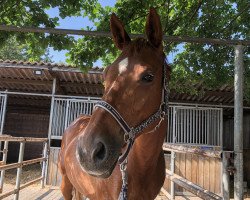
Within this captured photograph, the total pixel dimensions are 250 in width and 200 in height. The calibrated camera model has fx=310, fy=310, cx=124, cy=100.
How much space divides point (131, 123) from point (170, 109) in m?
8.46

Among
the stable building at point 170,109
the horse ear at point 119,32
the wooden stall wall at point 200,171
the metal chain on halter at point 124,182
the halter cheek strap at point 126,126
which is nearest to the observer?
the halter cheek strap at point 126,126

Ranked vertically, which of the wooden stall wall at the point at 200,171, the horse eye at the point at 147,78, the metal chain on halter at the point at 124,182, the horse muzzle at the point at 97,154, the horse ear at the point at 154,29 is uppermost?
the horse ear at the point at 154,29

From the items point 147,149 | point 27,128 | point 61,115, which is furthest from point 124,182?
point 27,128

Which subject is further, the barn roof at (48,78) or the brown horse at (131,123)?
the barn roof at (48,78)

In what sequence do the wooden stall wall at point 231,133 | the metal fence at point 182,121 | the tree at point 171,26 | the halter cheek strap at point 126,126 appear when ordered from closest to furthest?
the halter cheek strap at point 126,126, the tree at point 171,26, the metal fence at point 182,121, the wooden stall wall at point 231,133

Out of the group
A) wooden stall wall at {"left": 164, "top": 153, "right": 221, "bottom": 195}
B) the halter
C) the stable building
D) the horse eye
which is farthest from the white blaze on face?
wooden stall wall at {"left": 164, "top": 153, "right": 221, "bottom": 195}

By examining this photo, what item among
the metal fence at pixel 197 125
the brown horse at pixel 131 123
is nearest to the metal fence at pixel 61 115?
the metal fence at pixel 197 125

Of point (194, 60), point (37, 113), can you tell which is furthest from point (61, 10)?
point (37, 113)

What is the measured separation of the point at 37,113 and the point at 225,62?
10.9 metres

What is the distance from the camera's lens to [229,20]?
641 centimetres

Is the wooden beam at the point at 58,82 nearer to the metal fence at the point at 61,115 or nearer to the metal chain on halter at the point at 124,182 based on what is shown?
the metal fence at the point at 61,115

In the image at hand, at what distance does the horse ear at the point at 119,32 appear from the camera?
2.26m

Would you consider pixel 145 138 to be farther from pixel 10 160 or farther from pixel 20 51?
pixel 20 51

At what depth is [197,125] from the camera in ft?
33.0
